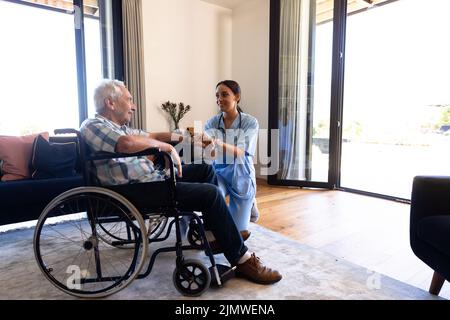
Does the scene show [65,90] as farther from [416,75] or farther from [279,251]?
[416,75]

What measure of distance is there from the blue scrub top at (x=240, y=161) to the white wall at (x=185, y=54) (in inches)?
83.3

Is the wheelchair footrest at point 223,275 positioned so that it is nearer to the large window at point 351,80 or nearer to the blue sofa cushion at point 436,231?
the blue sofa cushion at point 436,231

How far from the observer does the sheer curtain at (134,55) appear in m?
3.40

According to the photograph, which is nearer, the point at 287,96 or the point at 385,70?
the point at 287,96

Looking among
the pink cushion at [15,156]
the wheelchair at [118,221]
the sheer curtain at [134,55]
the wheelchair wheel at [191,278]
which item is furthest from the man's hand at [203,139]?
the sheer curtain at [134,55]

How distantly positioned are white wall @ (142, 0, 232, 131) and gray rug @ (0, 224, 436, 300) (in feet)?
7.96

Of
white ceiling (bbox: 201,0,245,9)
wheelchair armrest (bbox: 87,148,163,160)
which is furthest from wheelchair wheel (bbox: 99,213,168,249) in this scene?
white ceiling (bbox: 201,0,245,9)

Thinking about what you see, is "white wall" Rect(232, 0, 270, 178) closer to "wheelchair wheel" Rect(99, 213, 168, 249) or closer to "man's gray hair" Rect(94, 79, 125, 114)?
"wheelchair wheel" Rect(99, 213, 168, 249)

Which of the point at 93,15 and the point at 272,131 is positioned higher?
the point at 93,15

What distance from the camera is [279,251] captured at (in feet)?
6.07

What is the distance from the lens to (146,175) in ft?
4.61

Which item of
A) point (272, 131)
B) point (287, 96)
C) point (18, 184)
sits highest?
point (287, 96)
